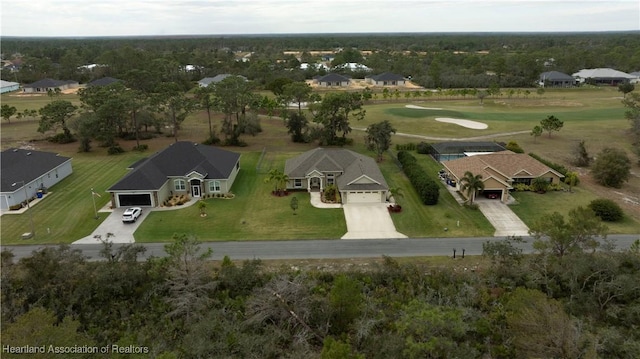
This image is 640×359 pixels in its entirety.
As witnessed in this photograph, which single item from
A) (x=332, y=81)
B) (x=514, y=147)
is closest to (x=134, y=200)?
(x=514, y=147)

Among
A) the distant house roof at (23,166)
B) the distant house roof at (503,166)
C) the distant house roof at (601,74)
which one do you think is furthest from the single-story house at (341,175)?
the distant house roof at (601,74)

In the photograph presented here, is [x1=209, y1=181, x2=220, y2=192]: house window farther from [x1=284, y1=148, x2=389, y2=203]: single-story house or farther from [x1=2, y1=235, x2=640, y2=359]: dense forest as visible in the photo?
[x1=2, y1=235, x2=640, y2=359]: dense forest

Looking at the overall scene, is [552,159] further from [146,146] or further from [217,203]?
[146,146]

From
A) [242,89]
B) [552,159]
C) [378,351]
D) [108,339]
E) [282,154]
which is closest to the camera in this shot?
[378,351]

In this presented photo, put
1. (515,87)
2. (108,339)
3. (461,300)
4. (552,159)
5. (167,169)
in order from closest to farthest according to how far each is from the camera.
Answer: (108,339) < (461,300) < (167,169) < (552,159) < (515,87)

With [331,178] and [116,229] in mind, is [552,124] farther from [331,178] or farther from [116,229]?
[116,229]

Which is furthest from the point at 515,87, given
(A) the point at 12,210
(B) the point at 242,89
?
(A) the point at 12,210

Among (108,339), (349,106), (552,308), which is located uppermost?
(349,106)
